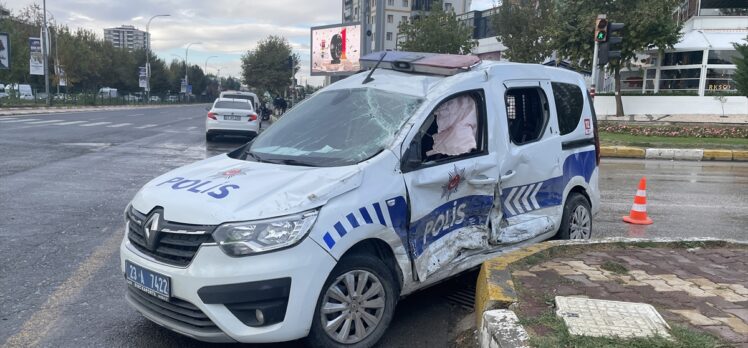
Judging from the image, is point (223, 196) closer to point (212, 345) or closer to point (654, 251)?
point (212, 345)

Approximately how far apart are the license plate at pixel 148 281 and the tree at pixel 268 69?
64269 millimetres

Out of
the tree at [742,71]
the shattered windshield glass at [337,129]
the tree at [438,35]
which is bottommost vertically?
the shattered windshield glass at [337,129]

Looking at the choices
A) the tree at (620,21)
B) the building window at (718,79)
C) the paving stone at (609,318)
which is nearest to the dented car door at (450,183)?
the paving stone at (609,318)

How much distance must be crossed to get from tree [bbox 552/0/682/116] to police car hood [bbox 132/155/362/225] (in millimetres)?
25306

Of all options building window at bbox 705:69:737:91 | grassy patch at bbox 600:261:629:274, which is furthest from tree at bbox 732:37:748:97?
grassy patch at bbox 600:261:629:274

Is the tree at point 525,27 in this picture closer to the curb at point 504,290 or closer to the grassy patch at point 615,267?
the curb at point 504,290

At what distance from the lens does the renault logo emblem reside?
3361mm

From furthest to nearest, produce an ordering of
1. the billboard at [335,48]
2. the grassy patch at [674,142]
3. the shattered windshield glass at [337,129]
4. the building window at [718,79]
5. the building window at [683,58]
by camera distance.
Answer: the billboard at [335,48]
the building window at [683,58]
the building window at [718,79]
the grassy patch at [674,142]
the shattered windshield glass at [337,129]

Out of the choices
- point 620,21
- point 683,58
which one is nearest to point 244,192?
point 620,21

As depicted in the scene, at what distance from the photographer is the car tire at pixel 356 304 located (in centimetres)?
335

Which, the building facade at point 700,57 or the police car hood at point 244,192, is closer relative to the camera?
the police car hood at point 244,192

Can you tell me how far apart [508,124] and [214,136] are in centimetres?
1531

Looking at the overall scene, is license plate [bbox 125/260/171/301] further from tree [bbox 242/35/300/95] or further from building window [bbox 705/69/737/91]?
tree [bbox 242/35/300/95]

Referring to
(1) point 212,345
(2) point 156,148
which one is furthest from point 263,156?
(2) point 156,148
